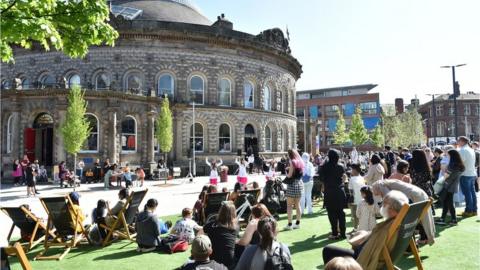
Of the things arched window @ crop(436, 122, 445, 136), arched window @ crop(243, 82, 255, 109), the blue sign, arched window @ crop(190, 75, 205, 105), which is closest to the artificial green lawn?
arched window @ crop(190, 75, 205, 105)

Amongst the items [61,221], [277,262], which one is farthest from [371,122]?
[277,262]

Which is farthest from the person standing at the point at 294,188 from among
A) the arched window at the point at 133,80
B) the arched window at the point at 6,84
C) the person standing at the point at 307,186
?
the arched window at the point at 6,84

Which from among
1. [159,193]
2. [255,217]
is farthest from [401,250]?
[159,193]

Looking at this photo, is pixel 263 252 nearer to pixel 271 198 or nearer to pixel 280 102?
pixel 271 198

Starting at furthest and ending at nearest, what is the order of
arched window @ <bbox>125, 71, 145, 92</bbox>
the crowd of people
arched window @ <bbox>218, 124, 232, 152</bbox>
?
arched window @ <bbox>218, 124, 232, 152</bbox> → arched window @ <bbox>125, 71, 145, 92</bbox> → the crowd of people

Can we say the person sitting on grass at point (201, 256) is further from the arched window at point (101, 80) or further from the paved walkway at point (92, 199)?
the arched window at point (101, 80)

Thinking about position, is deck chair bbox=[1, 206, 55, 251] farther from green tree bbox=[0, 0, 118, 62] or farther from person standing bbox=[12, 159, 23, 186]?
person standing bbox=[12, 159, 23, 186]

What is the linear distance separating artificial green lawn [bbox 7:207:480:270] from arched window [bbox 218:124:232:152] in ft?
89.1

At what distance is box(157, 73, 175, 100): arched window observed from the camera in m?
33.7

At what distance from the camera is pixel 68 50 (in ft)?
27.9

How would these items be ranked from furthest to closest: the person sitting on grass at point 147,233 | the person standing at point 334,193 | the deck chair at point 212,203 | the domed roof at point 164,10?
the domed roof at point 164,10 → the deck chair at point 212,203 → the person standing at point 334,193 → the person sitting on grass at point 147,233

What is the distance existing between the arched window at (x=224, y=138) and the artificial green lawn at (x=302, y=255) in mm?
27150

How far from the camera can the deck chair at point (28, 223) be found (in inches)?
309

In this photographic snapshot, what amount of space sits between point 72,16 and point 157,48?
26187mm
